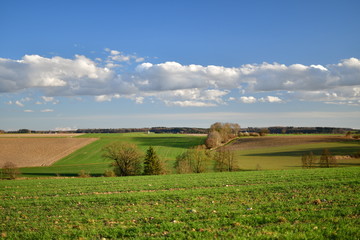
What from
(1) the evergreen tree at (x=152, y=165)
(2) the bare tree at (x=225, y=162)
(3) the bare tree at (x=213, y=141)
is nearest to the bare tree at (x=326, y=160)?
(2) the bare tree at (x=225, y=162)

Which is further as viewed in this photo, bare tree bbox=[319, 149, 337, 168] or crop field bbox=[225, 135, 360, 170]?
crop field bbox=[225, 135, 360, 170]

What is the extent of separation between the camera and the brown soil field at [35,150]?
68.4 m

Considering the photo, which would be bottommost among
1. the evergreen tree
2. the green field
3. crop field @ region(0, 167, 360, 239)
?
the green field

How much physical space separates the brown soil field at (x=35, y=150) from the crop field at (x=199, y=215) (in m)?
61.0

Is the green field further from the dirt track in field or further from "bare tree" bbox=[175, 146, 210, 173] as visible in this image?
the dirt track in field

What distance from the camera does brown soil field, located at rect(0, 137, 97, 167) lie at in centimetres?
6844

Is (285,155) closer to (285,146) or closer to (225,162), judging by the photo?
(285,146)

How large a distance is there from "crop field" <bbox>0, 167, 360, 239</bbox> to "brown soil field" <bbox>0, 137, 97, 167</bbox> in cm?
6098

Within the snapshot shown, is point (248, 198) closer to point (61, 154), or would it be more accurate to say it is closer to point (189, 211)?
point (189, 211)

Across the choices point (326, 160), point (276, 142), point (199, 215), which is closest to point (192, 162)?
point (326, 160)

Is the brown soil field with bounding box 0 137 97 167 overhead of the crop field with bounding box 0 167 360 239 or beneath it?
beneath

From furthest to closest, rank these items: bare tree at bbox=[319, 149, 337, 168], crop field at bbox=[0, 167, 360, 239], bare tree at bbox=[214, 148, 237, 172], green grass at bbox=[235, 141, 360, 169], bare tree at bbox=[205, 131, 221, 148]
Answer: bare tree at bbox=[205, 131, 221, 148], green grass at bbox=[235, 141, 360, 169], bare tree at bbox=[214, 148, 237, 172], bare tree at bbox=[319, 149, 337, 168], crop field at bbox=[0, 167, 360, 239]

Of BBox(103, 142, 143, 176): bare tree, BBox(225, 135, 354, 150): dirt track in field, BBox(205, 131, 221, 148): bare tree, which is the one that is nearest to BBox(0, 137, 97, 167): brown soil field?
BBox(103, 142, 143, 176): bare tree

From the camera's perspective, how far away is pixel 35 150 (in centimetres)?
7906
